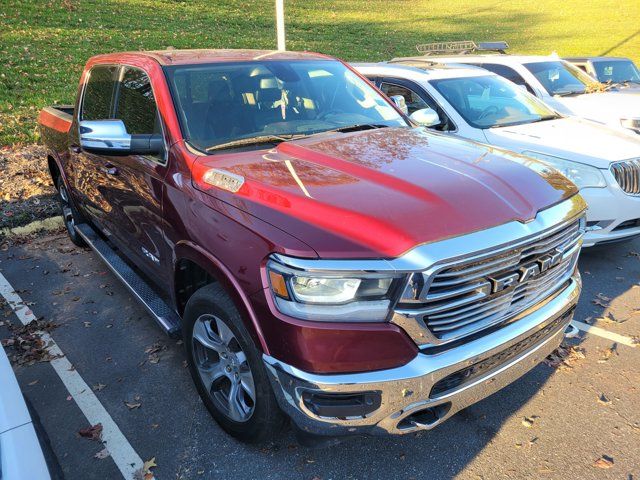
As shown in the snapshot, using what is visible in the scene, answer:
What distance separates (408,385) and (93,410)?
2191 mm

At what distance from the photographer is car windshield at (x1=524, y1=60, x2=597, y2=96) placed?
8.77 m

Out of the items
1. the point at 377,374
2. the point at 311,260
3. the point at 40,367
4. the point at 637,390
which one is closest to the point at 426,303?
the point at 377,374

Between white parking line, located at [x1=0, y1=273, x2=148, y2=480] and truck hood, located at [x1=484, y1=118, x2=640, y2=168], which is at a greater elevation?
truck hood, located at [x1=484, y1=118, x2=640, y2=168]

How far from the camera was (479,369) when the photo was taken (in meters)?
2.31

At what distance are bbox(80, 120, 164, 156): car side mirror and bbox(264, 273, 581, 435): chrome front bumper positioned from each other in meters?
1.64

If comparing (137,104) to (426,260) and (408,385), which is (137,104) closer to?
(426,260)

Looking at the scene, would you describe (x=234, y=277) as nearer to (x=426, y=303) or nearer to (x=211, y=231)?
(x=211, y=231)

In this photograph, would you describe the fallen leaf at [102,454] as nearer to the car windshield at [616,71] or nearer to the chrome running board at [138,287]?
the chrome running board at [138,287]

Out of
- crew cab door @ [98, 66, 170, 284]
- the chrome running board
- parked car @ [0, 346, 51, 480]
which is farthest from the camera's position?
the chrome running board

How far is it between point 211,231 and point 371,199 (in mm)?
841

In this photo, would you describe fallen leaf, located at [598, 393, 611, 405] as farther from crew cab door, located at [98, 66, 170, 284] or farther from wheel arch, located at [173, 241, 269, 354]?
crew cab door, located at [98, 66, 170, 284]

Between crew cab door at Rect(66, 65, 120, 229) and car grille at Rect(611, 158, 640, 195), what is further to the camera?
car grille at Rect(611, 158, 640, 195)

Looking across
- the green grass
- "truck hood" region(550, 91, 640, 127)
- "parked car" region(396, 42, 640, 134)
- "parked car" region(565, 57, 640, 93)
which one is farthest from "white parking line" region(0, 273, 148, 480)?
"parked car" region(565, 57, 640, 93)

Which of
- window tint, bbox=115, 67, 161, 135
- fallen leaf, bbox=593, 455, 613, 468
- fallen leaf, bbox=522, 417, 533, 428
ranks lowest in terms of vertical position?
fallen leaf, bbox=522, 417, 533, 428
